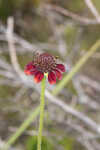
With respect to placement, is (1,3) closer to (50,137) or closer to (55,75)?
(50,137)

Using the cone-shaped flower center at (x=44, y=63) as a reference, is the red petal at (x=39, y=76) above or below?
below

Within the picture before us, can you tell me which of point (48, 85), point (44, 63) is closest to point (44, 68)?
point (44, 63)

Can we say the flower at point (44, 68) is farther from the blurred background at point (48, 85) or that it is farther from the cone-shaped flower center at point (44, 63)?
the blurred background at point (48, 85)

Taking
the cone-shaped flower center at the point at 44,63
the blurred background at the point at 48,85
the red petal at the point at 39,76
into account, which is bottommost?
the red petal at the point at 39,76

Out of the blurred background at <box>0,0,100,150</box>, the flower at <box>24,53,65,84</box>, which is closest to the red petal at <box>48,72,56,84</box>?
the flower at <box>24,53,65,84</box>

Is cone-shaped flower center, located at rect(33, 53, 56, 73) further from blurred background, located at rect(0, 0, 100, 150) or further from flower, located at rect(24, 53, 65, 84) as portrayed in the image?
blurred background, located at rect(0, 0, 100, 150)

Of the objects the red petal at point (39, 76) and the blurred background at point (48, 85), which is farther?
the blurred background at point (48, 85)

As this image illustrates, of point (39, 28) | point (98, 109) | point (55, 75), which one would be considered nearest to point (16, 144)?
point (98, 109)

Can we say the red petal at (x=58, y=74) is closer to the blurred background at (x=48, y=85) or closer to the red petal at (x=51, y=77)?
the red petal at (x=51, y=77)

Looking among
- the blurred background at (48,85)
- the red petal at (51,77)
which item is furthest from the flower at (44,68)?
the blurred background at (48,85)
